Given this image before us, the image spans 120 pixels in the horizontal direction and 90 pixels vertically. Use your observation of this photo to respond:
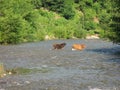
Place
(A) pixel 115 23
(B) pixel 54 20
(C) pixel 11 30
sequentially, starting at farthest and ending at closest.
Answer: (B) pixel 54 20, (C) pixel 11 30, (A) pixel 115 23

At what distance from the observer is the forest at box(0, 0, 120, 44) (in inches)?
2699

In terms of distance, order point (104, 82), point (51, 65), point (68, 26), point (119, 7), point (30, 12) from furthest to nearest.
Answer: point (68, 26) < point (30, 12) < point (119, 7) < point (51, 65) < point (104, 82)

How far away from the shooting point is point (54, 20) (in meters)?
137

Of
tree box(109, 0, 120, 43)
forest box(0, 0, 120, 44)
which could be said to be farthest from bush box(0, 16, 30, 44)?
tree box(109, 0, 120, 43)

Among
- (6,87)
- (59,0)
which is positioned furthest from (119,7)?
(59,0)

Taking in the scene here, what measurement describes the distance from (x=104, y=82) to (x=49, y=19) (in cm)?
10883

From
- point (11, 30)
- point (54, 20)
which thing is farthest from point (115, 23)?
point (54, 20)

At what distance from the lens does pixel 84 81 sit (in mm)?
28375

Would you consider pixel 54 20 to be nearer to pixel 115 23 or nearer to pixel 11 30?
pixel 11 30

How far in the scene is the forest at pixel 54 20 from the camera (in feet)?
225

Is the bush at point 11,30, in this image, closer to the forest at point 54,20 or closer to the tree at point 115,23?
the forest at point 54,20

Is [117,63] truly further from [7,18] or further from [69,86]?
Answer: [7,18]

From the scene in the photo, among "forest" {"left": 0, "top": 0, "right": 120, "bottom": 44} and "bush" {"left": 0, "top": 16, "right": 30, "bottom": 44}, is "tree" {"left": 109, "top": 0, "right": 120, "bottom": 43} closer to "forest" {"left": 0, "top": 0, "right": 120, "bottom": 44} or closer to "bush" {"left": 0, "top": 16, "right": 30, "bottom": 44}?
"forest" {"left": 0, "top": 0, "right": 120, "bottom": 44}

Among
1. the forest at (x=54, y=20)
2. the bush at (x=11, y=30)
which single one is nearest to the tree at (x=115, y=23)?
the forest at (x=54, y=20)
